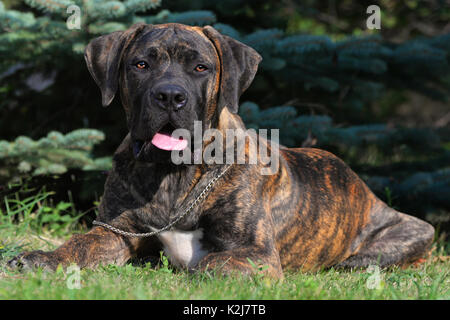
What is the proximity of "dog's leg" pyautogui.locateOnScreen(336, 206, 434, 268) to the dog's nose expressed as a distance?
1.89m

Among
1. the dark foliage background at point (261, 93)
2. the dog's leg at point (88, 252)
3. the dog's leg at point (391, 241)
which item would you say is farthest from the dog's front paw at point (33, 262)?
the dog's leg at point (391, 241)

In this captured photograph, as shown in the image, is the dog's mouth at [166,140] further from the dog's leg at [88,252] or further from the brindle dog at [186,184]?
the dog's leg at [88,252]

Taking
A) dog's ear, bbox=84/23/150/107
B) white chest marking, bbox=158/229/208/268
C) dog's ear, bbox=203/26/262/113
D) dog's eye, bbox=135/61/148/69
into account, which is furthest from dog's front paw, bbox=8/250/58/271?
dog's ear, bbox=203/26/262/113

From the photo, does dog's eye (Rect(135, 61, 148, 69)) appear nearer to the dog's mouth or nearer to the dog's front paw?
the dog's mouth

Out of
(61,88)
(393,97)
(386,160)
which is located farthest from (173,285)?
(393,97)

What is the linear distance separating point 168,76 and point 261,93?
3312mm

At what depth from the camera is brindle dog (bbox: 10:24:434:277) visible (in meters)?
3.34

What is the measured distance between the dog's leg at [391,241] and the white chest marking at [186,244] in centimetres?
124

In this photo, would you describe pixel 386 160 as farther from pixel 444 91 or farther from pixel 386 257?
pixel 386 257

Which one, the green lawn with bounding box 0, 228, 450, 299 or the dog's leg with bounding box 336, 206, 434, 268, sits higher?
the green lawn with bounding box 0, 228, 450, 299

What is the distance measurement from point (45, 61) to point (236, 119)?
2651 millimetres

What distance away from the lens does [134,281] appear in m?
3.02

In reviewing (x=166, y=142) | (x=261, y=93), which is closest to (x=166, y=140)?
(x=166, y=142)

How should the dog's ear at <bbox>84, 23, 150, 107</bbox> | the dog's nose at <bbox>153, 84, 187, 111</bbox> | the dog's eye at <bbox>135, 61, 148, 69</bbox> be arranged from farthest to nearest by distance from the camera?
1. the dog's ear at <bbox>84, 23, 150, 107</bbox>
2. the dog's eye at <bbox>135, 61, 148, 69</bbox>
3. the dog's nose at <bbox>153, 84, 187, 111</bbox>
